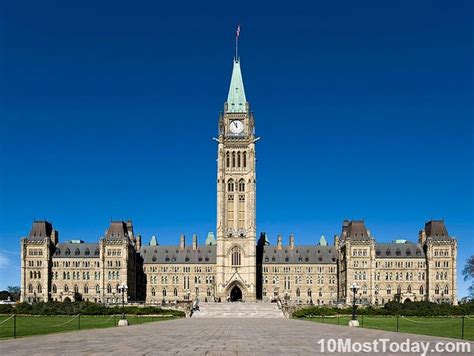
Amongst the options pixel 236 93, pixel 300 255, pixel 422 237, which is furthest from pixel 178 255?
pixel 422 237

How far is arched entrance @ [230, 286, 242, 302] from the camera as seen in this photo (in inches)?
5778

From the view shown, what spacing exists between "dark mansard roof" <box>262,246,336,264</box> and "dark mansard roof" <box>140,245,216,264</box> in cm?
1285

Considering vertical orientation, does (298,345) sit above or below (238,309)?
above

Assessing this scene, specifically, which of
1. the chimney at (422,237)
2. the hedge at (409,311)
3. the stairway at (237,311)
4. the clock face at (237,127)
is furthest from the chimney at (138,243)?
the hedge at (409,311)

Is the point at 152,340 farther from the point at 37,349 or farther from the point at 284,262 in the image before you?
the point at 284,262

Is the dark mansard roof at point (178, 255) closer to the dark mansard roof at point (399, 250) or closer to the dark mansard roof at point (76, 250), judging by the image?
the dark mansard roof at point (76, 250)

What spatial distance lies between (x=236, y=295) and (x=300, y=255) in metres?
18.3

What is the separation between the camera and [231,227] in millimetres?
145375

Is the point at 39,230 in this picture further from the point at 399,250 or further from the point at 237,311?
the point at 399,250

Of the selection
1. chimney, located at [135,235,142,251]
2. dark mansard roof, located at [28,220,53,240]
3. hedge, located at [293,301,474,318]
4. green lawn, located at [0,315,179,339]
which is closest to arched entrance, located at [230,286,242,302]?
chimney, located at [135,235,142,251]

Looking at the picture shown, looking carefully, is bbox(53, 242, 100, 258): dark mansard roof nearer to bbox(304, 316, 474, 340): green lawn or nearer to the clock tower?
the clock tower

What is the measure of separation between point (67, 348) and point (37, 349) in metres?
1.20

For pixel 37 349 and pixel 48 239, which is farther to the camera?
pixel 48 239

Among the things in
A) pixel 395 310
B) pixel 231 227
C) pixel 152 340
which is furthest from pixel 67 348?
pixel 231 227
